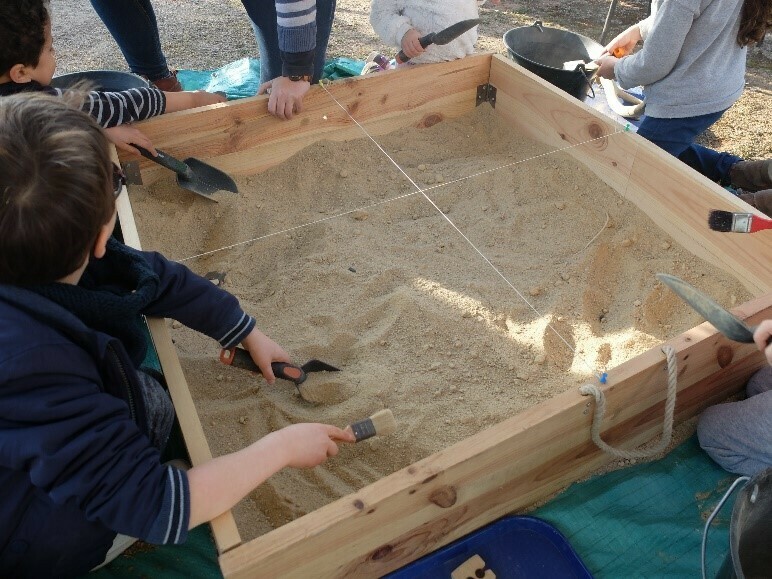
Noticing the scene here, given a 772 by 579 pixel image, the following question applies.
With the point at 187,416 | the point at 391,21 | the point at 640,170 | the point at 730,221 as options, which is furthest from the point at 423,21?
the point at 187,416

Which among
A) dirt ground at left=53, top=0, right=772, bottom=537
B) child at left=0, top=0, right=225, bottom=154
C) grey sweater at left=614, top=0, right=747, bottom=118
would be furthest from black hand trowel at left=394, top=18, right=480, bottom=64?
child at left=0, top=0, right=225, bottom=154

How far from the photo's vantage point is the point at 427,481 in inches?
39.6

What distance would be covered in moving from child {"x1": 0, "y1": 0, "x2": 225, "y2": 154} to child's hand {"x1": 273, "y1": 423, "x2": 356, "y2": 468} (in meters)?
1.13

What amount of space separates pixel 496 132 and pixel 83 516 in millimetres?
1795

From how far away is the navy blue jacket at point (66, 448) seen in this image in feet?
2.62

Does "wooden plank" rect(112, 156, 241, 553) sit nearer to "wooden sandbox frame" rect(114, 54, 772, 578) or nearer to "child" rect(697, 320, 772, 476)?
"wooden sandbox frame" rect(114, 54, 772, 578)

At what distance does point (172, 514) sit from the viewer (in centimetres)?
88

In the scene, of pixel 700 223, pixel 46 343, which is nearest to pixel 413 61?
pixel 700 223

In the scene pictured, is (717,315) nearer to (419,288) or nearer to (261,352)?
(419,288)

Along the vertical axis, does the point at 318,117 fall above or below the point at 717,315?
below

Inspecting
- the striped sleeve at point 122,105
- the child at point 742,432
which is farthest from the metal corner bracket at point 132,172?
the child at point 742,432

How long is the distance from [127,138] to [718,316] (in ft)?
5.06

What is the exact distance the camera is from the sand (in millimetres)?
1320

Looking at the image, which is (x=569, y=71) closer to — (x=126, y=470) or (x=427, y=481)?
(x=427, y=481)
